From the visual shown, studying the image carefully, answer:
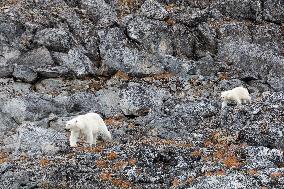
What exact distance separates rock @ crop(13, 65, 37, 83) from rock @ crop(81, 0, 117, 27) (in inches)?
244

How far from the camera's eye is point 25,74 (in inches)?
1282

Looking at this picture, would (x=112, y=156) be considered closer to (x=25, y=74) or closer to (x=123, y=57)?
(x=25, y=74)

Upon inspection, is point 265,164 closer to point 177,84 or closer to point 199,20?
point 177,84

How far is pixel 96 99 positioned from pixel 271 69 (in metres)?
11.4

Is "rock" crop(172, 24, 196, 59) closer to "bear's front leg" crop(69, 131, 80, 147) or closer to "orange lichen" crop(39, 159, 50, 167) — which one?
"bear's front leg" crop(69, 131, 80, 147)

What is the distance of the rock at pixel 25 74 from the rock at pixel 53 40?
81.9 inches

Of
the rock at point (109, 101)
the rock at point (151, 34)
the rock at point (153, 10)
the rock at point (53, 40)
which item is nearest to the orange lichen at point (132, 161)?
the rock at point (109, 101)

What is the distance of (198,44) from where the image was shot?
3681cm

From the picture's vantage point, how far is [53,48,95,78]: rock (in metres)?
33.6

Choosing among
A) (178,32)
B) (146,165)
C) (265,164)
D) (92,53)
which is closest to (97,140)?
(146,165)

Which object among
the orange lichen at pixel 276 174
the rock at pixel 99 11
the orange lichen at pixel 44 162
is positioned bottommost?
the orange lichen at pixel 44 162

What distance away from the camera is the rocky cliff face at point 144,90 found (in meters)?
19.0

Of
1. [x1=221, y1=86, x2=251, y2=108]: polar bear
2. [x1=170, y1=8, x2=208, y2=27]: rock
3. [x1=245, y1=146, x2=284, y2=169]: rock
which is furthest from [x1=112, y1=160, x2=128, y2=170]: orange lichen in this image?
[x1=170, y1=8, x2=208, y2=27]: rock

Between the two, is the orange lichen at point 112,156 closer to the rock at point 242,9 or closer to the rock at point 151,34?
the rock at point 151,34
